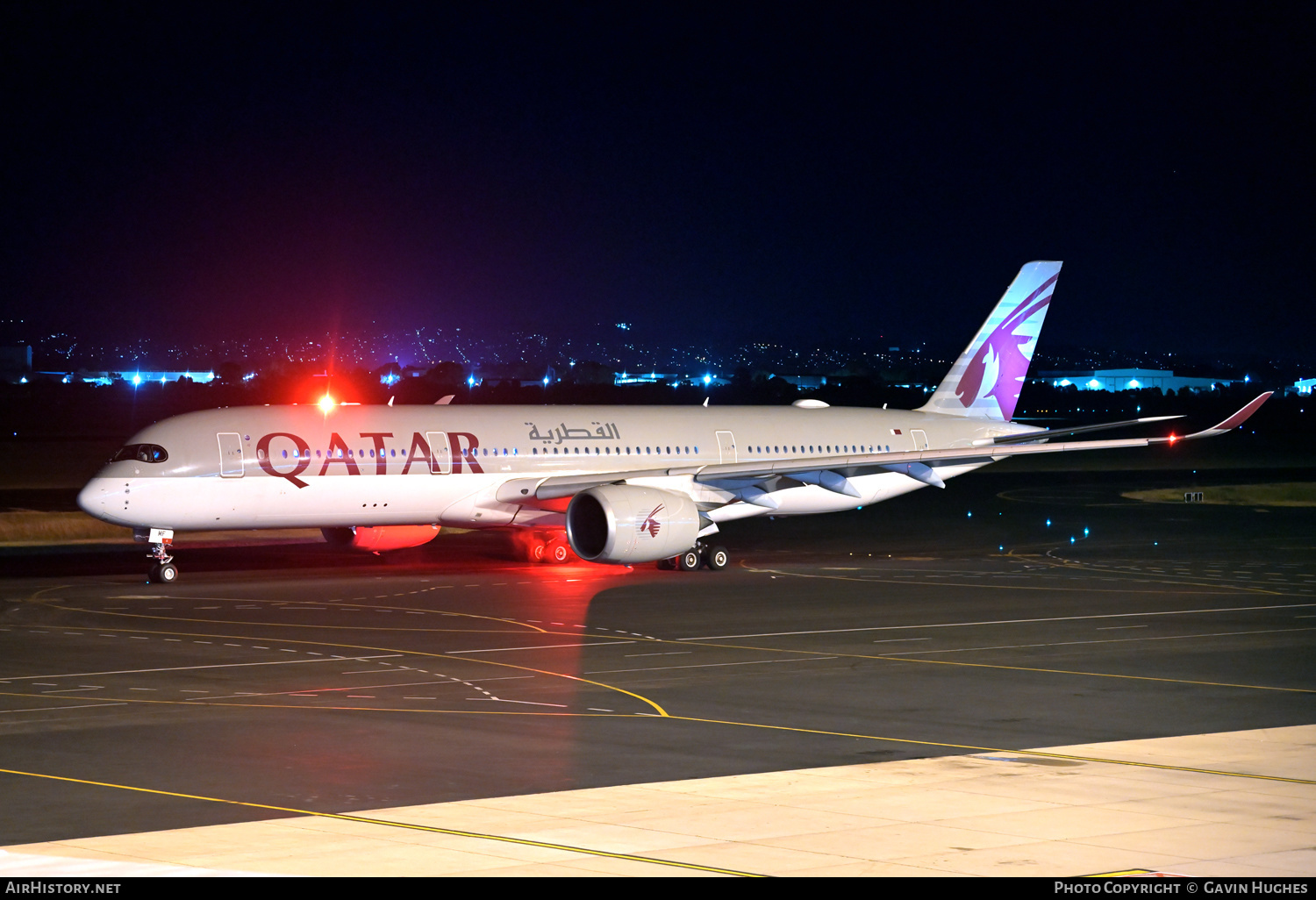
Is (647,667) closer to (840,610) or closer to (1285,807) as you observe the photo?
(840,610)

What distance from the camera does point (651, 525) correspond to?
116ft

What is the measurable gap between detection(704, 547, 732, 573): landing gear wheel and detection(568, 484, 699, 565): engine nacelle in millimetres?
2485

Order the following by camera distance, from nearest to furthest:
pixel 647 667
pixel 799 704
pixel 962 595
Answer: pixel 799 704
pixel 647 667
pixel 962 595

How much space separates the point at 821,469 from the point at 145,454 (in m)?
15.8

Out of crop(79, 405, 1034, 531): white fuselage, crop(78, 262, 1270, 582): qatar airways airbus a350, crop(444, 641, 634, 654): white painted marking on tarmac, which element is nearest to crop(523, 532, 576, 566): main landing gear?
crop(78, 262, 1270, 582): qatar airways airbus a350

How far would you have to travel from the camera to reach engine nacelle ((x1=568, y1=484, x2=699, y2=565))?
115 ft

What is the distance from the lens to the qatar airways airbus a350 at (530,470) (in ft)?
115

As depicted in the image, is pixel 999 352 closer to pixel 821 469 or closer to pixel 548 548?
pixel 821 469

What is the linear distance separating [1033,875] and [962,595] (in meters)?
21.9

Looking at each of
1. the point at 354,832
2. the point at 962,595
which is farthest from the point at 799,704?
the point at 962,595

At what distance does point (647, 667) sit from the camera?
2320cm

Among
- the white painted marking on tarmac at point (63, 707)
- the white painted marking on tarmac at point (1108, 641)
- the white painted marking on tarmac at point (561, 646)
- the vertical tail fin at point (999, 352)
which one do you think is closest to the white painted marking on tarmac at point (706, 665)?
the white painted marking on tarmac at point (1108, 641)

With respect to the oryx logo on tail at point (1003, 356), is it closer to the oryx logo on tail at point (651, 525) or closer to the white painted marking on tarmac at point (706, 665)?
the oryx logo on tail at point (651, 525)

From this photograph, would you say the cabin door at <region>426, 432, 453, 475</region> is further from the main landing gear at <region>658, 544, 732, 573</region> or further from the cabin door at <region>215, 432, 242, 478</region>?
the main landing gear at <region>658, 544, 732, 573</region>
